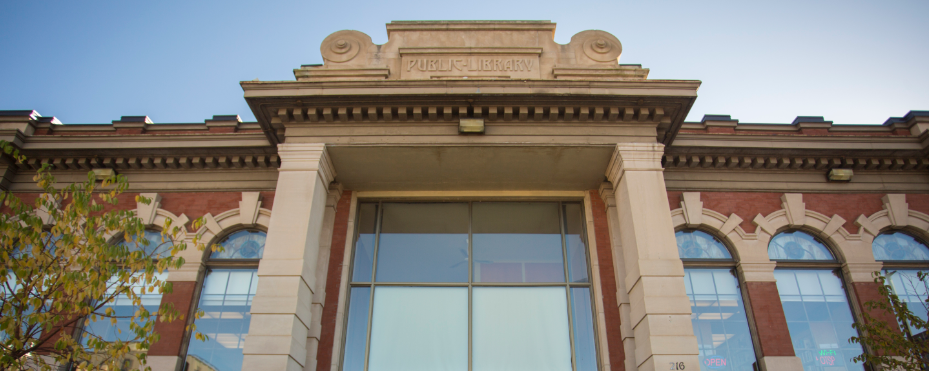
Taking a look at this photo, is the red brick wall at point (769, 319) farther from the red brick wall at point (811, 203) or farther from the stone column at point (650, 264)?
the stone column at point (650, 264)

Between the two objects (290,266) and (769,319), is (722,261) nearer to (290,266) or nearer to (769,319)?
(769,319)

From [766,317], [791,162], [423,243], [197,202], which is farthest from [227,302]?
Answer: [791,162]

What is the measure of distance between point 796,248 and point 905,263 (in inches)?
85.8

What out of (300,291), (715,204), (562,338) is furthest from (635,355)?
(300,291)

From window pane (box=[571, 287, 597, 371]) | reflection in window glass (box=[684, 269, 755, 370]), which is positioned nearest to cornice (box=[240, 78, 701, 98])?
reflection in window glass (box=[684, 269, 755, 370])

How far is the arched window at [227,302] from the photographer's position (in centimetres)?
1117

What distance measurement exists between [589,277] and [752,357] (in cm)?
334

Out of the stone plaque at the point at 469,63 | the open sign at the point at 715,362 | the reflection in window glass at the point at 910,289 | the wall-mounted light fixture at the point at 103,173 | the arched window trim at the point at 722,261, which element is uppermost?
the stone plaque at the point at 469,63

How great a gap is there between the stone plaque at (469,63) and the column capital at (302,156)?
8.22 feet

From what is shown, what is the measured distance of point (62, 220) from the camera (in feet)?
26.7

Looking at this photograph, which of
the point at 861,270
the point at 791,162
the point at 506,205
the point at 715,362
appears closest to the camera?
the point at 715,362

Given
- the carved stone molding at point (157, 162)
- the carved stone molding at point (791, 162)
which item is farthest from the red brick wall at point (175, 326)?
the carved stone molding at point (791, 162)

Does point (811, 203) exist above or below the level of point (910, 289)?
above

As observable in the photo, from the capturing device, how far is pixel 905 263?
1216 centimetres
